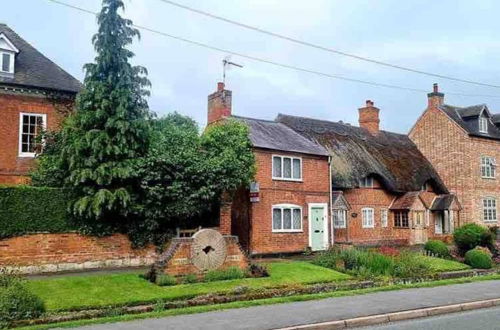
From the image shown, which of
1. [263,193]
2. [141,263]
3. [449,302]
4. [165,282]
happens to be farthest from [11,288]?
[263,193]

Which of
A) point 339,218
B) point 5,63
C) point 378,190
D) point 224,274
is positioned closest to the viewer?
point 224,274

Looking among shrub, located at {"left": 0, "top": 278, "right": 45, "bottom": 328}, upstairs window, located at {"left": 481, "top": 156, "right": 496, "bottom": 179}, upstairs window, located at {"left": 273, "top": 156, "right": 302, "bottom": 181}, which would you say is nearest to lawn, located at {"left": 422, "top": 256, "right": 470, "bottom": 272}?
upstairs window, located at {"left": 273, "top": 156, "right": 302, "bottom": 181}

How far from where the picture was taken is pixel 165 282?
49.5 ft

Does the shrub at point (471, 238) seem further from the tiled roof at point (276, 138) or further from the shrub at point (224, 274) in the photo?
the shrub at point (224, 274)

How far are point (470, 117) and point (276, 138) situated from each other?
852 inches

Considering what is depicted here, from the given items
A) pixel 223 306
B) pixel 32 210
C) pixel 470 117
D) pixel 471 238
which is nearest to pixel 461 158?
pixel 470 117

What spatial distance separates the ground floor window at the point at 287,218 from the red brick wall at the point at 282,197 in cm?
23

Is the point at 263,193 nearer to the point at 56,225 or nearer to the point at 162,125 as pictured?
the point at 162,125

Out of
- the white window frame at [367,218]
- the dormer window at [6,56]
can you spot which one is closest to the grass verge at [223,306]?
the white window frame at [367,218]

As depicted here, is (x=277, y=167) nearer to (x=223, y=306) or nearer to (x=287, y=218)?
(x=287, y=218)

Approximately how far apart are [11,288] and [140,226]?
805 centimetres

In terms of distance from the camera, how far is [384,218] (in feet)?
112

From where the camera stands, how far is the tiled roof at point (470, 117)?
131 feet

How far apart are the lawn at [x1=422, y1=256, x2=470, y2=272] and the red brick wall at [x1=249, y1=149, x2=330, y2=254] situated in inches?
274
